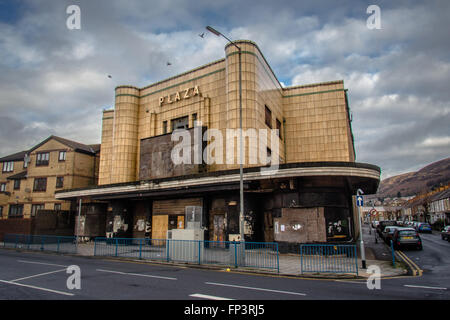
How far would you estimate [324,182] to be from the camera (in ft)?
63.6

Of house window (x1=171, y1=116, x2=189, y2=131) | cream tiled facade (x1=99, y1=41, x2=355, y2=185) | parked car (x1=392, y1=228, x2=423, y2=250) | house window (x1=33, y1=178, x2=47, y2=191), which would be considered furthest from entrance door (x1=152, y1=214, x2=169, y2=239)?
house window (x1=33, y1=178, x2=47, y2=191)

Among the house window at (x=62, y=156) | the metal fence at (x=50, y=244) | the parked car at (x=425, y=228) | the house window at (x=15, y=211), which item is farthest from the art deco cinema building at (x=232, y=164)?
the parked car at (x=425, y=228)

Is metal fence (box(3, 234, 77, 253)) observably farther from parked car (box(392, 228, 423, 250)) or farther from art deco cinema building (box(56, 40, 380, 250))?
parked car (box(392, 228, 423, 250))

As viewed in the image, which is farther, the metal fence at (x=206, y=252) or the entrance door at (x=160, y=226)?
the entrance door at (x=160, y=226)

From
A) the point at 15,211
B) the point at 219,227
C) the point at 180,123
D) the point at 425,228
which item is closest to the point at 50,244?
the point at 219,227

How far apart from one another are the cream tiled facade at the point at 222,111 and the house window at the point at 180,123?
375 millimetres

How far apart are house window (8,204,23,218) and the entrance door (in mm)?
23850

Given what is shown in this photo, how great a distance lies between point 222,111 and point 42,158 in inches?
1071

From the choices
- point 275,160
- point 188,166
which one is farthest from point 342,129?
point 188,166

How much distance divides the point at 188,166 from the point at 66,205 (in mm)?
21619

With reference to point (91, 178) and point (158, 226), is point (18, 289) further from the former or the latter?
point (91, 178)

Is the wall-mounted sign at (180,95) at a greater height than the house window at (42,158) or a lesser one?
greater

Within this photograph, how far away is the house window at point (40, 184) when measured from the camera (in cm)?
3938

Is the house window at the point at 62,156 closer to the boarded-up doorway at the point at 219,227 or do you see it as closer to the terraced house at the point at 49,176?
the terraced house at the point at 49,176
